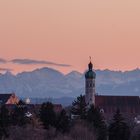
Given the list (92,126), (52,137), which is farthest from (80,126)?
(52,137)

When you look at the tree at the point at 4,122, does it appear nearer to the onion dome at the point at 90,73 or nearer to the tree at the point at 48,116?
the tree at the point at 48,116

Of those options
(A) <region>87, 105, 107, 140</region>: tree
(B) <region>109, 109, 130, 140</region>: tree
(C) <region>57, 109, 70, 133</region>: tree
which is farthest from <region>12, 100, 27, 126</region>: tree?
(B) <region>109, 109, 130, 140</region>: tree

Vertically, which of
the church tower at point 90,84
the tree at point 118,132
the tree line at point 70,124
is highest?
the church tower at point 90,84

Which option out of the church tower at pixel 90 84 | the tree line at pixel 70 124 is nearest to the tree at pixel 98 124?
the tree line at pixel 70 124

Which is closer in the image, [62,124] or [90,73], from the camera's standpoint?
[62,124]

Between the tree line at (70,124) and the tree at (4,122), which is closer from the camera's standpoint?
the tree line at (70,124)

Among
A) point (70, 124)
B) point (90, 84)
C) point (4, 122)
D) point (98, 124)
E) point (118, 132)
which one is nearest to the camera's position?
point (118, 132)

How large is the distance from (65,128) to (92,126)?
3.55m

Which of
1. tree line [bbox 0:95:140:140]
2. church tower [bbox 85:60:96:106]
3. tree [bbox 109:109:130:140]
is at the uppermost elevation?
church tower [bbox 85:60:96:106]

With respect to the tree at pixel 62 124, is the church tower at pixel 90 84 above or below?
above

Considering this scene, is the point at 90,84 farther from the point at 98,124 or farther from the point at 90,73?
the point at 98,124

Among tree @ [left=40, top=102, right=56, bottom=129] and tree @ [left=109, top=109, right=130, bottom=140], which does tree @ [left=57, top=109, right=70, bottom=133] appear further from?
tree @ [left=109, top=109, right=130, bottom=140]

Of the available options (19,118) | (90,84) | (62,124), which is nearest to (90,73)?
(90,84)

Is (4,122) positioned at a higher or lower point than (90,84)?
lower
